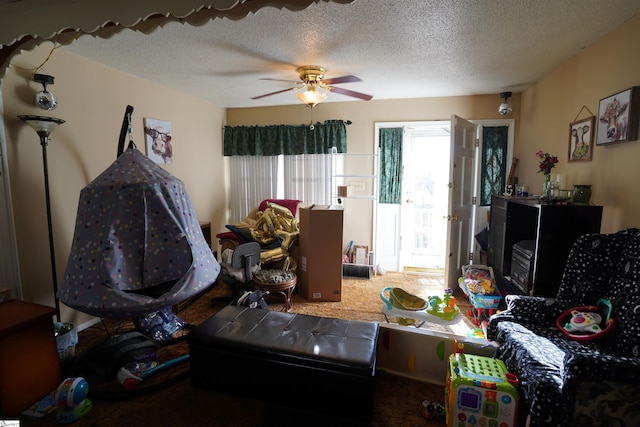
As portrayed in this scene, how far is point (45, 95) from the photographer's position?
226 centimetres

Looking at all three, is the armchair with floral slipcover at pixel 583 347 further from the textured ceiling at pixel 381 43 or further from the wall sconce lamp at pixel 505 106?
the wall sconce lamp at pixel 505 106

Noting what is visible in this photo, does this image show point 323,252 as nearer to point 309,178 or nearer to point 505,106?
point 309,178

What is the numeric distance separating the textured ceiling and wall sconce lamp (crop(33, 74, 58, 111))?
227 millimetres

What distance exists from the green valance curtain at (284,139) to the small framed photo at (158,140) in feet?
3.73

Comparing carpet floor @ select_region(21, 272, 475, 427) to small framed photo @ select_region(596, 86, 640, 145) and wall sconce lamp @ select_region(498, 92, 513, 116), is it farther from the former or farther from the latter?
wall sconce lamp @ select_region(498, 92, 513, 116)

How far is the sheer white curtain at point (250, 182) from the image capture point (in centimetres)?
460

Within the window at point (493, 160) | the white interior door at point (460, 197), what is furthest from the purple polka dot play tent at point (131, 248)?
the window at point (493, 160)

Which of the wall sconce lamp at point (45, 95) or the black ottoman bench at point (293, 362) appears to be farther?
the wall sconce lamp at point (45, 95)

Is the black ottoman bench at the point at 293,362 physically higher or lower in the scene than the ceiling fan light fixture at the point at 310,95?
lower

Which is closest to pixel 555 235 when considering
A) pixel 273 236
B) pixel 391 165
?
pixel 391 165

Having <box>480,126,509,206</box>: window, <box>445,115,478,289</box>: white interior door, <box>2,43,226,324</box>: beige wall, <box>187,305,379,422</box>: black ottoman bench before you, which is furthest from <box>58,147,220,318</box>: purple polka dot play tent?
<box>480,126,509,206</box>: window

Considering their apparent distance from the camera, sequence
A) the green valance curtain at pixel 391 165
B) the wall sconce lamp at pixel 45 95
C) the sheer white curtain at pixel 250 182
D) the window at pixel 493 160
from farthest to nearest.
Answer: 1. the sheer white curtain at pixel 250 182
2. the green valance curtain at pixel 391 165
3. the window at pixel 493 160
4. the wall sconce lamp at pixel 45 95

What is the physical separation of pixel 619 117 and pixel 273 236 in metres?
3.16

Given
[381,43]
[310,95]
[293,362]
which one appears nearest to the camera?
[293,362]
